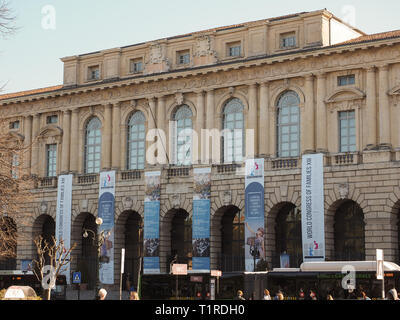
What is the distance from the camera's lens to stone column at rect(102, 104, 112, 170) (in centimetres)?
5603

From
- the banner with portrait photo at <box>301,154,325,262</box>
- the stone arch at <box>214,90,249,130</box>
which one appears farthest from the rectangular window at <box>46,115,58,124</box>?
the banner with portrait photo at <box>301,154,325,262</box>

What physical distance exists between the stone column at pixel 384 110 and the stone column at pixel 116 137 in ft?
63.3

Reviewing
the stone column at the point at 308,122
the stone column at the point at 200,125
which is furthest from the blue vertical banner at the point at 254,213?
the stone column at the point at 200,125

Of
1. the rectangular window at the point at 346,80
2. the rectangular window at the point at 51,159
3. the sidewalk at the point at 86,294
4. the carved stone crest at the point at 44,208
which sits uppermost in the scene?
the rectangular window at the point at 346,80

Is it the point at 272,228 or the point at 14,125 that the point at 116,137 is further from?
the point at 272,228

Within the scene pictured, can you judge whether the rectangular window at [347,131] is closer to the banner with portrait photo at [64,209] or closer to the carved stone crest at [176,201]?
the carved stone crest at [176,201]

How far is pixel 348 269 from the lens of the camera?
3616cm

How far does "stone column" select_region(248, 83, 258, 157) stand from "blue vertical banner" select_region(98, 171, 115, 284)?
10.9m

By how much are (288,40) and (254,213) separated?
440 inches

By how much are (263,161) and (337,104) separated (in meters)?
5.82

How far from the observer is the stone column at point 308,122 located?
4722cm

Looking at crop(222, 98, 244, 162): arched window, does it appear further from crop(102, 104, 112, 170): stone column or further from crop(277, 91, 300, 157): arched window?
crop(102, 104, 112, 170): stone column
